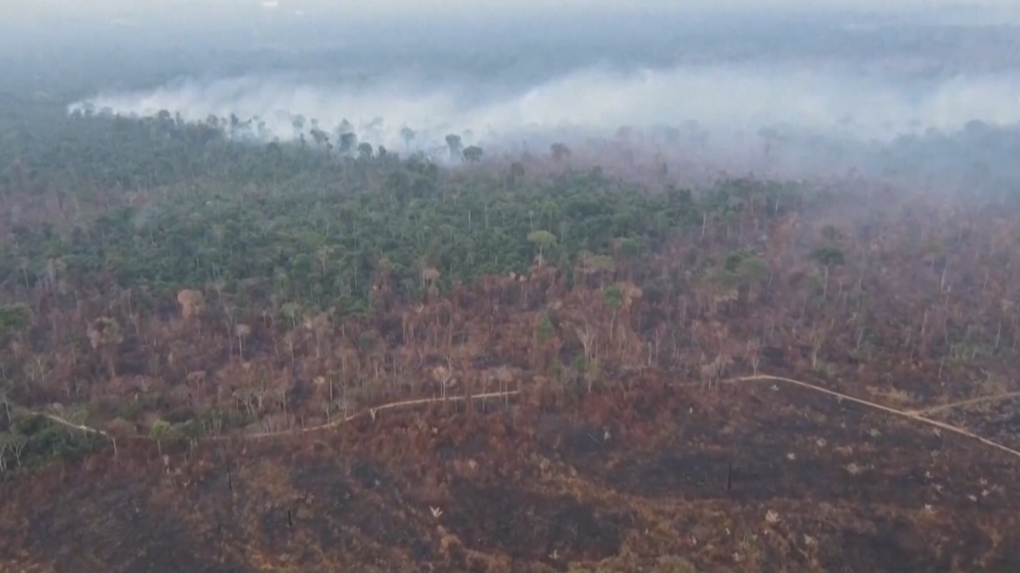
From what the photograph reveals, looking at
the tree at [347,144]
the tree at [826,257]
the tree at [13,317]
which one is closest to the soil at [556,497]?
the tree at [13,317]

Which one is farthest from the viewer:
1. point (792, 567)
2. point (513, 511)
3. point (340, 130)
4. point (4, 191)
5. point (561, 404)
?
point (340, 130)

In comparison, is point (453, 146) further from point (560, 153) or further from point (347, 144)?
point (560, 153)

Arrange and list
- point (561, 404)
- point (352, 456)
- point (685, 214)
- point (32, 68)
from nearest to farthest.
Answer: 1. point (352, 456)
2. point (561, 404)
3. point (685, 214)
4. point (32, 68)

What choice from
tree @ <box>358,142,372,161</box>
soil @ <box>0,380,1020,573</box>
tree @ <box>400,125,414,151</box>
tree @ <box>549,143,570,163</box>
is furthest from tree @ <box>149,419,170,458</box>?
tree @ <box>400,125,414,151</box>

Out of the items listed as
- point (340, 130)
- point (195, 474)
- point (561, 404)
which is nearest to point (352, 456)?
point (195, 474)

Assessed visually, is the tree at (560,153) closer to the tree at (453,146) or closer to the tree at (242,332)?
the tree at (453,146)

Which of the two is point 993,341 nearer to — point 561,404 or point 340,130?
point 561,404

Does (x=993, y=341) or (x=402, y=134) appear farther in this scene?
(x=402, y=134)

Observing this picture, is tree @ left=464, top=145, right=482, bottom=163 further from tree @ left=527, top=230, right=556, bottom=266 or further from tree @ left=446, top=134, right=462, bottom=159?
tree @ left=527, top=230, right=556, bottom=266
